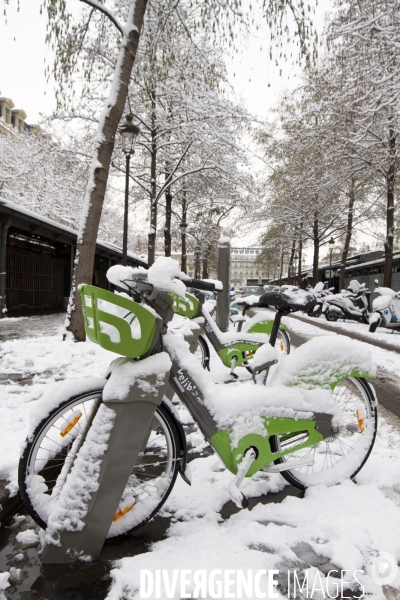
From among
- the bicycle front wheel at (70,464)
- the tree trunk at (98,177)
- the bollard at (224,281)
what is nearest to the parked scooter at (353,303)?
the bollard at (224,281)

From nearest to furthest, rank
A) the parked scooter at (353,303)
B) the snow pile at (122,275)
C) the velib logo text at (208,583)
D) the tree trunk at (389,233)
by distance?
the velib logo text at (208,583)
the snow pile at (122,275)
the parked scooter at (353,303)
the tree trunk at (389,233)

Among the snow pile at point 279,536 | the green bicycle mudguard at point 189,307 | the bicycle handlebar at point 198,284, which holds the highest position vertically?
the bicycle handlebar at point 198,284

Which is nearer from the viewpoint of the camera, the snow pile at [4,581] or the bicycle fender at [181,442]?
the snow pile at [4,581]

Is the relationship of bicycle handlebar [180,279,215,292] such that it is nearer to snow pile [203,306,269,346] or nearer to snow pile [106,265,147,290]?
snow pile [106,265,147,290]

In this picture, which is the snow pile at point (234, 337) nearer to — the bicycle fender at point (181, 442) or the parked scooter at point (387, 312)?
the bicycle fender at point (181, 442)

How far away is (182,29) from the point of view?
1057cm

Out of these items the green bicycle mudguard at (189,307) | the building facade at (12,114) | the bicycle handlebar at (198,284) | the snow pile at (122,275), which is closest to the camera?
the snow pile at (122,275)

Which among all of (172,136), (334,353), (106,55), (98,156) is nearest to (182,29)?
(106,55)

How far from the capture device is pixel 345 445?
266cm

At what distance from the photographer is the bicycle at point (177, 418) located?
187cm

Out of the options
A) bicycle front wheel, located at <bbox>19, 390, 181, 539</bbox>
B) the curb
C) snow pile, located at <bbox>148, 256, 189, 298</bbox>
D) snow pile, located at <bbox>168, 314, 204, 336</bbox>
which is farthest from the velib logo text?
snow pile, located at <bbox>168, 314, 204, 336</bbox>

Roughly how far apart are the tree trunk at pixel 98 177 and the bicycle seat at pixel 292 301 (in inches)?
215

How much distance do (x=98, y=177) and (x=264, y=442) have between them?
6.55 meters

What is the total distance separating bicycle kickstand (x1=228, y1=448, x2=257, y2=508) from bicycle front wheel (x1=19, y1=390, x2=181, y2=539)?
0.32 metres
